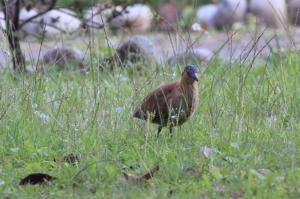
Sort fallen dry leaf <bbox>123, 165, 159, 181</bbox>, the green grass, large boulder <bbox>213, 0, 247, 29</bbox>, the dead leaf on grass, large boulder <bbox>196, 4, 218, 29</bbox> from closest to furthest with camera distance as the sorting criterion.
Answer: the green grass
fallen dry leaf <bbox>123, 165, 159, 181</bbox>
the dead leaf on grass
large boulder <bbox>213, 0, 247, 29</bbox>
large boulder <bbox>196, 4, 218, 29</bbox>

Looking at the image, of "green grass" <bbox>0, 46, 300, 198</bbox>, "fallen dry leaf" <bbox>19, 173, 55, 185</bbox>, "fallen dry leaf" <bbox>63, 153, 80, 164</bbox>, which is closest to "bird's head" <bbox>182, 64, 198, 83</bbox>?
"green grass" <bbox>0, 46, 300, 198</bbox>

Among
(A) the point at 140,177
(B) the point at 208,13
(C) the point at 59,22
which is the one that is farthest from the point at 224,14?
(A) the point at 140,177

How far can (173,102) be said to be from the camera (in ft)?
19.3

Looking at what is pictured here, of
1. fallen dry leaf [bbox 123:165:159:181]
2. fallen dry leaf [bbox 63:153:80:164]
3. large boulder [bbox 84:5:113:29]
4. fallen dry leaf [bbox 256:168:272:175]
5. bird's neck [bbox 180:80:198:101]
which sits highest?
large boulder [bbox 84:5:113:29]

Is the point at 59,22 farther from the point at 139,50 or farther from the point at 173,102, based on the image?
the point at 173,102

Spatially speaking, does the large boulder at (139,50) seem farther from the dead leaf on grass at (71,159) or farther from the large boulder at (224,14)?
the large boulder at (224,14)

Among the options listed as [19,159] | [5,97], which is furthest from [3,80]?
[19,159]

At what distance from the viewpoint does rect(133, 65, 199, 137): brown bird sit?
5.84m

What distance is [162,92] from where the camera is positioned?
5926 mm

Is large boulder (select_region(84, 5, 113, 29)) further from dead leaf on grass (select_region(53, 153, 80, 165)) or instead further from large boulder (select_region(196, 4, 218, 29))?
large boulder (select_region(196, 4, 218, 29))

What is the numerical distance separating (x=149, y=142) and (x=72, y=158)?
1.80 ft

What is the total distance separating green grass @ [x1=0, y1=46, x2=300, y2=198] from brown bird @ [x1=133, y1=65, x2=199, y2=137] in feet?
0.28

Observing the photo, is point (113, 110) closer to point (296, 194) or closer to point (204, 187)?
point (204, 187)

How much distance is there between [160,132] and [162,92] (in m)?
0.28
